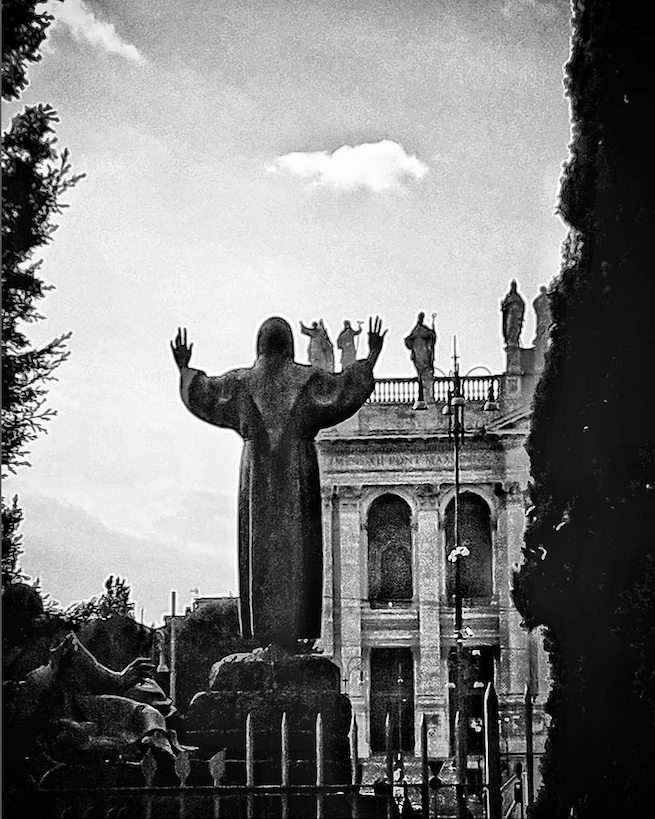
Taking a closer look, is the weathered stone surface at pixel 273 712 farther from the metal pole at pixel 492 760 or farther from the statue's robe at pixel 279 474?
the metal pole at pixel 492 760

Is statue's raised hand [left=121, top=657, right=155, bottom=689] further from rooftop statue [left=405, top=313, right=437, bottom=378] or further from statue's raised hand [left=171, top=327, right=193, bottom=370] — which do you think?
rooftop statue [left=405, top=313, right=437, bottom=378]

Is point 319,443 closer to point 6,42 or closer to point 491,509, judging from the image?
point 491,509

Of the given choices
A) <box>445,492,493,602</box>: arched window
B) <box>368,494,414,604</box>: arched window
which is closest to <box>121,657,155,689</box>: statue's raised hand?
<box>445,492,493,602</box>: arched window

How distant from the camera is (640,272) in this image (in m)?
10.1

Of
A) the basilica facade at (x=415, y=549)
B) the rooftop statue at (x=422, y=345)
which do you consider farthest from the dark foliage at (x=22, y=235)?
the basilica facade at (x=415, y=549)

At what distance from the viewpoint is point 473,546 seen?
2831 centimetres

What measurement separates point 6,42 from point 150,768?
176 inches

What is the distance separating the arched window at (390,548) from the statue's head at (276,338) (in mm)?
20218

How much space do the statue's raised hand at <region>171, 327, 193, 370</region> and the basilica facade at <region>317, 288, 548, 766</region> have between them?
18.4 m

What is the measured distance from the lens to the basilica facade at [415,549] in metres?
27.9

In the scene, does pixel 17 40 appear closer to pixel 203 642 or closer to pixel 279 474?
pixel 279 474

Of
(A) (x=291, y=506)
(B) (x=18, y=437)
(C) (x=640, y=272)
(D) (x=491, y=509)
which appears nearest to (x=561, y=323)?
(C) (x=640, y=272)

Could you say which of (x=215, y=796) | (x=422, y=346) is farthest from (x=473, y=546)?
(x=215, y=796)

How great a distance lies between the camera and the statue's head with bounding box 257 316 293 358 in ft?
30.2
